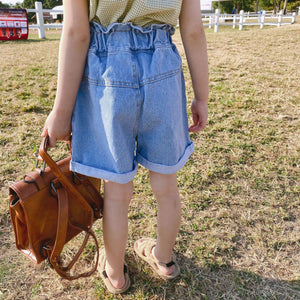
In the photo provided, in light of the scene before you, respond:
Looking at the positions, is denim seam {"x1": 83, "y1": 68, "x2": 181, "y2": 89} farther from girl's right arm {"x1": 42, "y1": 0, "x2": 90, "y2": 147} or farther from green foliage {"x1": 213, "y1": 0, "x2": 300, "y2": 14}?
green foliage {"x1": 213, "y1": 0, "x2": 300, "y2": 14}

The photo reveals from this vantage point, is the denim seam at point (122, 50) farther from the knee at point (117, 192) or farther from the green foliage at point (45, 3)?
the green foliage at point (45, 3)

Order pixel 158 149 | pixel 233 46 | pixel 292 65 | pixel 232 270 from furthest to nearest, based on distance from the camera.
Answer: pixel 233 46 < pixel 292 65 < pixel 232 270 < pixel 158 149

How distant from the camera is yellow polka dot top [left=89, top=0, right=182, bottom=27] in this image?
100 centimetres

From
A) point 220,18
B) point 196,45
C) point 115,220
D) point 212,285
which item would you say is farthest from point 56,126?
point 220,18

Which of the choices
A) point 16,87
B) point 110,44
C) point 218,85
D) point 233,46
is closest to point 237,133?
point 218,85

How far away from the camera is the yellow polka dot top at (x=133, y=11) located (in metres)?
1.00

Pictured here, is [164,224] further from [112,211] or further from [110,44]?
[110,44]

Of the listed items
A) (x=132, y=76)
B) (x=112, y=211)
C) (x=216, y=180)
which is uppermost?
(x=132, y=76)

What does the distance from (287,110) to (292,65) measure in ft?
7.31

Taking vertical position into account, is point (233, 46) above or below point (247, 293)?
above

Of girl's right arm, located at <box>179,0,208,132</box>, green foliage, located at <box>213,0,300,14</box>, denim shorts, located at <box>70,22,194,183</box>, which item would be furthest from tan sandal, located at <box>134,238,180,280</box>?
green foliage, located at <box>213,0,300,14</box>

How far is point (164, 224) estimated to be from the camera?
1446mm

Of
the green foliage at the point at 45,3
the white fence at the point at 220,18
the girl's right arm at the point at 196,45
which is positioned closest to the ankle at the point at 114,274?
the girl's right arm at the point at 196,45

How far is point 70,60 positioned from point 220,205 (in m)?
1.39
